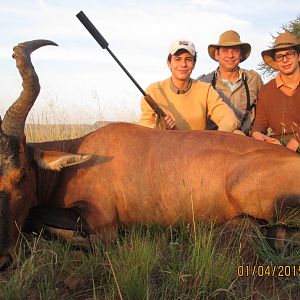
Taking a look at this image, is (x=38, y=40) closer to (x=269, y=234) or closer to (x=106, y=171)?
(x=106, y=171)

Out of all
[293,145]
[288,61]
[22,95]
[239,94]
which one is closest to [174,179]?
[22,95]

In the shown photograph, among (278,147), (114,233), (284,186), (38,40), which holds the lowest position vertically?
(114,233)

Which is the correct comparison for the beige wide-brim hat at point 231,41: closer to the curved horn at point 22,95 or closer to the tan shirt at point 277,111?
the tan shirt at point 277,111

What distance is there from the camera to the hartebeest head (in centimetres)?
381

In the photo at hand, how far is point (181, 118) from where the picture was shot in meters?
7.38

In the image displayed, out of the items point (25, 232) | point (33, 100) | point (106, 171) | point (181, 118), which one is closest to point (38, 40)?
point (33, 100)

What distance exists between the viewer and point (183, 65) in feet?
23.2

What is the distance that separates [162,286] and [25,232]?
1796 millimetres

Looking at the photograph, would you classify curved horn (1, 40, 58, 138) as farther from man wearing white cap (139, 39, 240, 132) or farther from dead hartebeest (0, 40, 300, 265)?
man wearing white cap (139, 39, 240, 132)

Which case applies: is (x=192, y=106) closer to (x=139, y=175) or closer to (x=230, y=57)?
(x=230, y=57)

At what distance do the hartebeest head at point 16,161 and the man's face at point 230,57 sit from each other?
469cm

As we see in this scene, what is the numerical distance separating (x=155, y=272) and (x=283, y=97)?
4.60 m

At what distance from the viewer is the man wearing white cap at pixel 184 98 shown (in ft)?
23.3

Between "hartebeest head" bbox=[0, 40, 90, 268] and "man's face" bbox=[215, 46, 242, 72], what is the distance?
185 inches
